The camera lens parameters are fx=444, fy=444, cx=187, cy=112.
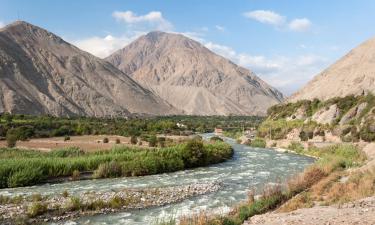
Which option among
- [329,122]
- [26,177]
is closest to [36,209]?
[26,177]

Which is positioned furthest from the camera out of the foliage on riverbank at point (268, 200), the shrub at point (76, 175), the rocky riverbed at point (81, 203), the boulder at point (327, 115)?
the boulder at point (327, 115)

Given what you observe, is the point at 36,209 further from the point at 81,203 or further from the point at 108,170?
the point at 108,170

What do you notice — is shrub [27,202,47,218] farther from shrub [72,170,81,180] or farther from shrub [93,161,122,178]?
shrub [93,161,122,178]

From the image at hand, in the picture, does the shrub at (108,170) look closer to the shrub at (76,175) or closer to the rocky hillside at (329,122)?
the shrub at (76,175)

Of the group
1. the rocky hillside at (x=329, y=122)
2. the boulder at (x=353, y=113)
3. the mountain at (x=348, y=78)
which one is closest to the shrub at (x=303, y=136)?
the rocky hillside at (x=329, y=122)

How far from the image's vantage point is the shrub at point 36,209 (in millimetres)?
22734

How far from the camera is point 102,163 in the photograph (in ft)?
129

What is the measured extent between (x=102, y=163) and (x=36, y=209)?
16.4 meters

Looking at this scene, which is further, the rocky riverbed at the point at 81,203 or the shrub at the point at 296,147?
the shrub at the point at 296,147

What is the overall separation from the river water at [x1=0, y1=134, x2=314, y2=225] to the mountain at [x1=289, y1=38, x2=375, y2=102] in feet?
125

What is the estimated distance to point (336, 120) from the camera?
7162cm

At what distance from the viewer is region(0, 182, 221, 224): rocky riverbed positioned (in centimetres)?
2273

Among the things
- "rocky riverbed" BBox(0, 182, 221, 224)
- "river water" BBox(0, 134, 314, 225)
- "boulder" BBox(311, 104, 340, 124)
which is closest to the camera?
"rocky riverbed" BBox(0, 182, 221, 224)

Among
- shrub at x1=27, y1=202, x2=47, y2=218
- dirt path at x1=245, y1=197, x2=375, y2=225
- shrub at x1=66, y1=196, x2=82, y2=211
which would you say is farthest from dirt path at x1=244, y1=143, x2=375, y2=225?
shrub at x1=27, y1=202, x2=47, y2=218
